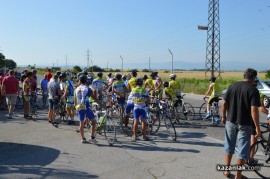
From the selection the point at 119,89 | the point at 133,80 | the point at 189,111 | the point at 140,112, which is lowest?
the point at 189,111

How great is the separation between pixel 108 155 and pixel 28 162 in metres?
1.82

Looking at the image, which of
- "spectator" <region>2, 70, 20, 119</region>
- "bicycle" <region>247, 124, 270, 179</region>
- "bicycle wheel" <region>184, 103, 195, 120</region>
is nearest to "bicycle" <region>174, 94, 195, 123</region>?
"bicycle wheel" <region>184, 103, 195, 120</region>

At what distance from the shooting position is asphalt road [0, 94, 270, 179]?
6898 millimetres

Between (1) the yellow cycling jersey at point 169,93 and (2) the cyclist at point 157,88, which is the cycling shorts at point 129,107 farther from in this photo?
→ (2) the cyclist at point 157,88

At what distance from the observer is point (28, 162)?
7668mm

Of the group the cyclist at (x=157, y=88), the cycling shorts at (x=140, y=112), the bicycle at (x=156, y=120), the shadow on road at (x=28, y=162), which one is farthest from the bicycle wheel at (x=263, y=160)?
the cyclist at (x=157, y=88)

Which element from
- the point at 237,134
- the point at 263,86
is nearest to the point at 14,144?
the point at 237,134

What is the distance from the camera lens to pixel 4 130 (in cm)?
1184

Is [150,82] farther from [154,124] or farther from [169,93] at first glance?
[154,124]

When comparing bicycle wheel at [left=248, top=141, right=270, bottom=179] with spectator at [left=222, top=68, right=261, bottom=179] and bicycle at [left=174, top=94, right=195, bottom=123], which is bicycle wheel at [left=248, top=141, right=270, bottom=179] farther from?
bicycle at [left=174, top=94, right=195, bottom=123]

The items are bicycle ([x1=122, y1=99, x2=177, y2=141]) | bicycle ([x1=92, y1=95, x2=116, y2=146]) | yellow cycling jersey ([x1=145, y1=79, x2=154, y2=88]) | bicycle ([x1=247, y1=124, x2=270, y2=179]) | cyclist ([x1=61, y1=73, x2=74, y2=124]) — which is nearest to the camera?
Result: bicycle ([x1=247, y1=124, x2=270, y2=179])

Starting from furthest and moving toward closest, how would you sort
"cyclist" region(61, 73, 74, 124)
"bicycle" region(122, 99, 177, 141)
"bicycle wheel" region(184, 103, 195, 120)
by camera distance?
"bicycle wheel" region(184, 103, 195, 120) → "cyclist" region(61, 73, 74, 124) → "bicycle" region(122, 99, 177, 141)

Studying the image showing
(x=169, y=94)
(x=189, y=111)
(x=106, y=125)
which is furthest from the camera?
(x=189, y=111)

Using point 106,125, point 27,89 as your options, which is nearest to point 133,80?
point 106,125
